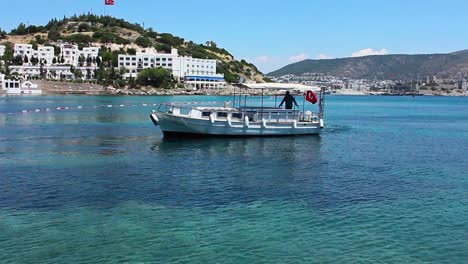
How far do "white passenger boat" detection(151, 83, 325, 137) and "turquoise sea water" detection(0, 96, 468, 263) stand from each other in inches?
→ 147

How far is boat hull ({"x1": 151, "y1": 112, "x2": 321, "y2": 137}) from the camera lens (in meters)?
41.5

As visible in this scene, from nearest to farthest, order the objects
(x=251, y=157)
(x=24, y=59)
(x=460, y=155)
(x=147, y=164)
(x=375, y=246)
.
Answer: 1. (x=375, y=246)
2. (x=147, y=164)
3. (x=251, y=157)
4. (x=460, y=155)
5. (x=24, y=59)

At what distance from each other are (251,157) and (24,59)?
618ft

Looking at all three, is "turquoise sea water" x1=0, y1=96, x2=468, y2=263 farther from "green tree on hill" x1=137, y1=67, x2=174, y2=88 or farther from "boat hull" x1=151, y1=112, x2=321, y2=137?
"green tree on hill" x1=137, y1=67, x2=174, y2=88

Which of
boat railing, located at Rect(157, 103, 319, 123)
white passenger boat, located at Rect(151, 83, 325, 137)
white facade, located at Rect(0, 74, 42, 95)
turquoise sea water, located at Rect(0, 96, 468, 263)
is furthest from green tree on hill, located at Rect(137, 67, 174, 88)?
turquoise sea water, located at Rect(0, 96, 468, 263)

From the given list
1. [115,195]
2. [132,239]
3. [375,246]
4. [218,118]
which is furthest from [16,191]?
[218,118]

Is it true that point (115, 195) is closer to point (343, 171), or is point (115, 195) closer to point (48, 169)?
point (48, 169)

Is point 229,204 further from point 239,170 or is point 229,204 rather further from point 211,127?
point 211,127

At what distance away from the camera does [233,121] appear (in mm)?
42812

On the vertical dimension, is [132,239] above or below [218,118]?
below

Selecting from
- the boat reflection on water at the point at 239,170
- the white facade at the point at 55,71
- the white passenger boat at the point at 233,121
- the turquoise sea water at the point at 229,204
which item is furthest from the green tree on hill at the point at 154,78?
the turquoise sea water at the point at 229,204

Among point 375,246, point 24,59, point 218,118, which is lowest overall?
point 375,246

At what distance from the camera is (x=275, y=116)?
45406mm

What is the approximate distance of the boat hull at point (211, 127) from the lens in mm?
41531
